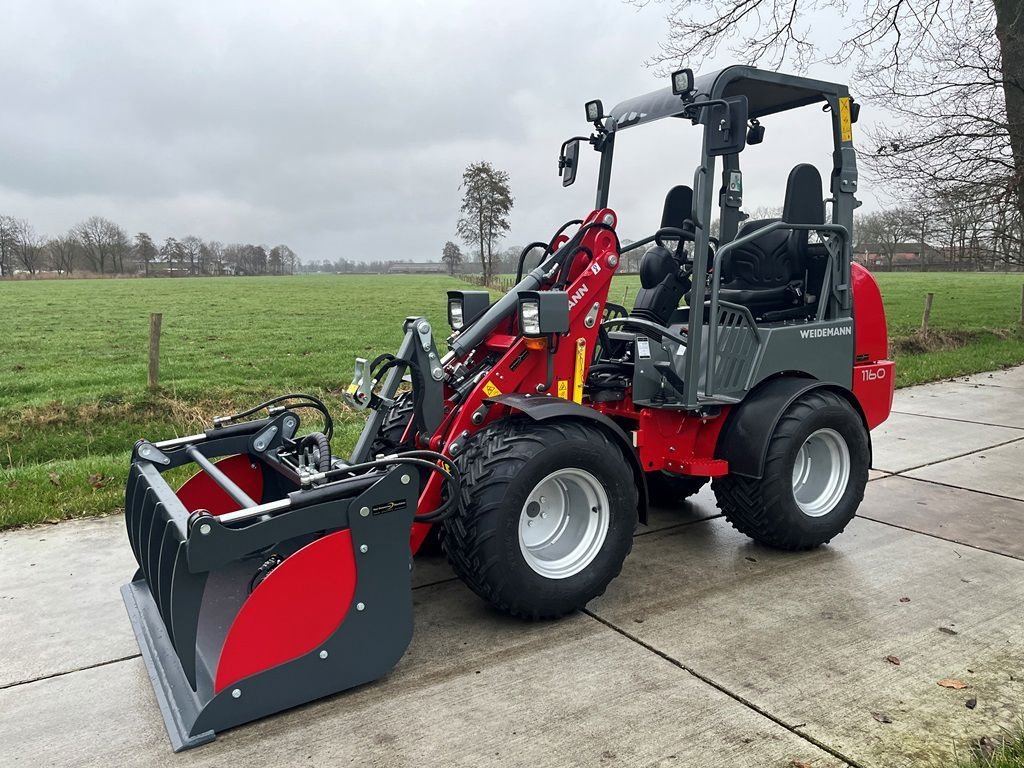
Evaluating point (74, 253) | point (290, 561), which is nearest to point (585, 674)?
Answer: point (290, 561)

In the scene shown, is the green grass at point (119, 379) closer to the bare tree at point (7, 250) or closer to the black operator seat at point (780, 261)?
the black operator seat at point (780, 261)

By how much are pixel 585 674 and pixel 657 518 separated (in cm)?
222

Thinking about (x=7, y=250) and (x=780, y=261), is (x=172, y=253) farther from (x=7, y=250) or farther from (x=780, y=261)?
(x=780, y=261)

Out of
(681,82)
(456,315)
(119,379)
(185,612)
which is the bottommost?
(119,379)

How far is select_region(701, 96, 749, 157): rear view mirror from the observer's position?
156 inches

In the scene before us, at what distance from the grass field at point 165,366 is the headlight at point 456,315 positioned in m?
0.95

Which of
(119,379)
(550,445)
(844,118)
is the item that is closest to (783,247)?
(844,118)

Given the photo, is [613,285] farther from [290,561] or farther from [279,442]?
[290,561]

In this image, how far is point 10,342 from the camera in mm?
16953

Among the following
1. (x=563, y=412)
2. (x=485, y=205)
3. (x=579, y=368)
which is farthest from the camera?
(x=485, y=205)

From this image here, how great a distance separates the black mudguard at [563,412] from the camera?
3656 millimetres

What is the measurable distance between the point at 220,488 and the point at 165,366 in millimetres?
10249

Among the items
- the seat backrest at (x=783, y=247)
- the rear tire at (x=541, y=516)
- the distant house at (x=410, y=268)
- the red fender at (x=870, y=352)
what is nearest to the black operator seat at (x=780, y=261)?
the seat backrest at (x=783, y=247)

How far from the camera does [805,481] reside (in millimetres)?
4863
